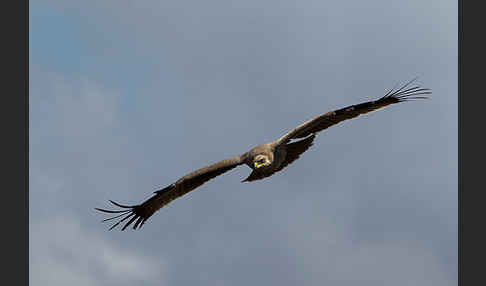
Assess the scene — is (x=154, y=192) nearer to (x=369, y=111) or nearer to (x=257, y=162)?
(x=257, y=162)

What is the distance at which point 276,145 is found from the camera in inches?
494

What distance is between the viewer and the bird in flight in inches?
483

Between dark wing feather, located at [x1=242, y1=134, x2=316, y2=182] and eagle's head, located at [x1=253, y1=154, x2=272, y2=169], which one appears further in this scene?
dark wing feather, located at [x1=242, y1=134, x2=316, y2=182]

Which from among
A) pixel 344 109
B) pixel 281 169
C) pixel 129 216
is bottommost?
pixel 129 216

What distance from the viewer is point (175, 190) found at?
1388 centimetres

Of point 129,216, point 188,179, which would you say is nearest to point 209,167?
point 188,179

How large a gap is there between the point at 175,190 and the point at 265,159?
2.70 meters

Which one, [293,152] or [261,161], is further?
[293,152]

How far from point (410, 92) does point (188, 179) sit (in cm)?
540

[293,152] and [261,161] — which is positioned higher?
[293,152]

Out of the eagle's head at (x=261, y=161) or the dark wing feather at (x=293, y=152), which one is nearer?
the eagle's head at (x=261, y=161)

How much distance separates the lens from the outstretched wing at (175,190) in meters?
13.4

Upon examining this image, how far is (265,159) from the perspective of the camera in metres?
12.4

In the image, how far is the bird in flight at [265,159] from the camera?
1226cm
